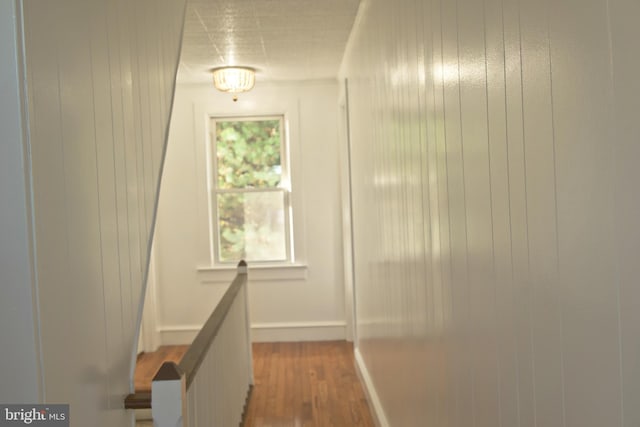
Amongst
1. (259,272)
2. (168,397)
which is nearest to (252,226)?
(259,272)

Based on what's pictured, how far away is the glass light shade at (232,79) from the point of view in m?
5.21

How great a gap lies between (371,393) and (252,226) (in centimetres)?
263

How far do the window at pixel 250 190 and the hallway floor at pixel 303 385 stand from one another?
98 centimetres

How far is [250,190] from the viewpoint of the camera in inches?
245

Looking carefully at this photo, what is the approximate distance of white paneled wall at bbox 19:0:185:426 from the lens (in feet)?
3.99

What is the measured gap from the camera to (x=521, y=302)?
1.25 meters

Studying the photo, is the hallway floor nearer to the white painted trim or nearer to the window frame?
the white painted trim

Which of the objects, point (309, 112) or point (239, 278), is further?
point (309, 112)

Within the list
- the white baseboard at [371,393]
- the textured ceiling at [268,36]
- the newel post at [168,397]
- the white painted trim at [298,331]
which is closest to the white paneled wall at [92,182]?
the newel post at [168,397]

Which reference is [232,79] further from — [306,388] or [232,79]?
[306,388]

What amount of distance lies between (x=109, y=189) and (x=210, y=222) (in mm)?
4635

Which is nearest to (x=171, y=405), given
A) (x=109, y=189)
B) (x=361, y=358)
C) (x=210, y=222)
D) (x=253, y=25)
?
(x=109, y=189)

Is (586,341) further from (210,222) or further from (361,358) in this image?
(210,222)

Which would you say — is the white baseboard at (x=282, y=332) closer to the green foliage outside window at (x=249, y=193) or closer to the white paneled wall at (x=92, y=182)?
the green foliage outside window at (x=249, y=193)
